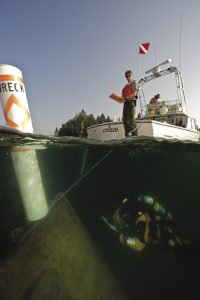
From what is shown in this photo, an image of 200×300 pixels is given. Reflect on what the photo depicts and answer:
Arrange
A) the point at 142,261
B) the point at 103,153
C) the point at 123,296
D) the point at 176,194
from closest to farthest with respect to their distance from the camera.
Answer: the point at 123,296
the point at 142,261
the point at 103,153
the point at 176,194

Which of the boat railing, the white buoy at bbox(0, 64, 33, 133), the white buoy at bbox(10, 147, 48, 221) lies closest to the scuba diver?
the white buoy at bbox(10, 147, 48, 221)

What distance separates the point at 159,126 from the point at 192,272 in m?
6.17

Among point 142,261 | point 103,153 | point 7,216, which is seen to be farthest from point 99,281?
point 103,153

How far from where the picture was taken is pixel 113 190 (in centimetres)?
946

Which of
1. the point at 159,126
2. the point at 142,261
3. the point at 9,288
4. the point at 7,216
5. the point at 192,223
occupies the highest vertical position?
the point at 159,126

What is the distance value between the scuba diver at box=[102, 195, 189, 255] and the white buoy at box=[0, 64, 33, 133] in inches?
157

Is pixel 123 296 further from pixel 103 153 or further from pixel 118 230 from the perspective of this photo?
pixel 103 153

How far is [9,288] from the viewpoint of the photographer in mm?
3537

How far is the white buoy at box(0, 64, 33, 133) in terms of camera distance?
245 cm

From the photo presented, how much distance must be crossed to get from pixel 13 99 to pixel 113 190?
7752mm

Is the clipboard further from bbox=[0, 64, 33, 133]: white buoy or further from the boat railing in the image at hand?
the boat railing

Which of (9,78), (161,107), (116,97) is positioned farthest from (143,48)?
(9,78)

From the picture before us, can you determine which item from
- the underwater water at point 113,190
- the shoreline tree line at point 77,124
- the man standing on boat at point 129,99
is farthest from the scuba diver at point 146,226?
the shoreline tree line at point 77,124

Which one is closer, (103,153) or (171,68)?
(103,153)
